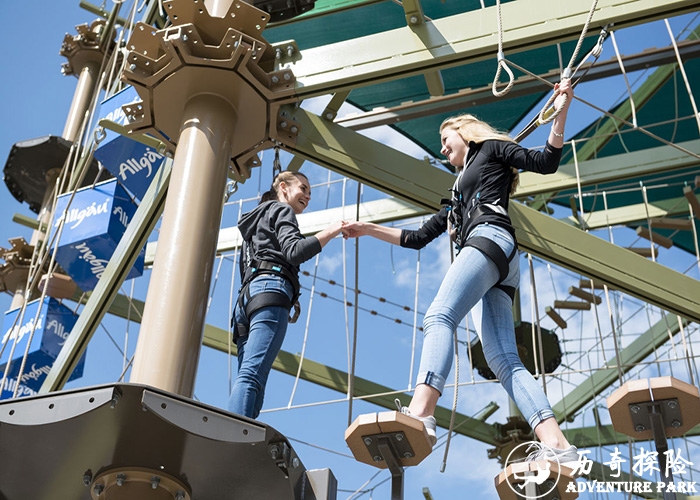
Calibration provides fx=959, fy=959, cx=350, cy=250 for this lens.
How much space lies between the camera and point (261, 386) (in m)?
3.51

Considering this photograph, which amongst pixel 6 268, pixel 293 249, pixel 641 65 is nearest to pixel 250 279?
pixel 293 249

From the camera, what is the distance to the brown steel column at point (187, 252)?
336cm

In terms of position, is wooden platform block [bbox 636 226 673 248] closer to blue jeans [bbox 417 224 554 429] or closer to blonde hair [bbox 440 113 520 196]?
blonde hair [bbox 440 113 520 196]

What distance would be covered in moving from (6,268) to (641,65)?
6.11m

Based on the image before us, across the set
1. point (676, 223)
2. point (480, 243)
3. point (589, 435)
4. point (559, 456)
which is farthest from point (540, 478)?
point (589, 435)

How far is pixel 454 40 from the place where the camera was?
4.00 meters

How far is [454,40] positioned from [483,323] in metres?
1.35

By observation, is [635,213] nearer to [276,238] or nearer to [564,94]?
[276,238]

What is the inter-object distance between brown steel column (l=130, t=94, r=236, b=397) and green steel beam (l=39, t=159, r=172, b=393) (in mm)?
789

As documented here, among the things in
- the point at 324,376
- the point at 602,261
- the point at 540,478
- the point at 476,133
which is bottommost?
the point at 540,478

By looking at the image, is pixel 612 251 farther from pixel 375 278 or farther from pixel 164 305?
pixel 375 278

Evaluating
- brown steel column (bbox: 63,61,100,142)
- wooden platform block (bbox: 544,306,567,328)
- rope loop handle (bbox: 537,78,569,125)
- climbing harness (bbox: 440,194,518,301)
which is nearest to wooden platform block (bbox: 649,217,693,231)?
wooden platform block (bbox: 544,306,567,328)

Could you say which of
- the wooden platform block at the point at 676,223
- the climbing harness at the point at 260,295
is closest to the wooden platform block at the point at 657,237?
the wooden platform block at the point at 676,223

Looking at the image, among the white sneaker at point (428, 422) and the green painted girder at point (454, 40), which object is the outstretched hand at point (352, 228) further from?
the white sneaker at point (428, 422)
